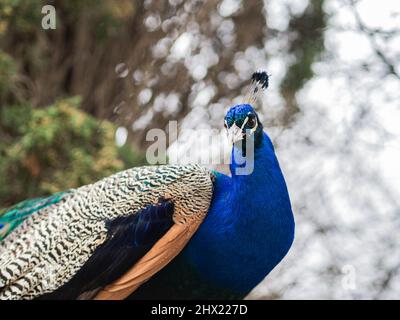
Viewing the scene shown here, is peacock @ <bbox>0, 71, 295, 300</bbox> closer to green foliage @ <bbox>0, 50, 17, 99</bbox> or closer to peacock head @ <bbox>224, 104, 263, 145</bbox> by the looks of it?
peacock head @ <bbox>224, 104, 263, 145</bbox>

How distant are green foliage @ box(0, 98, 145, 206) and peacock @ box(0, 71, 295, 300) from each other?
1.32 metres

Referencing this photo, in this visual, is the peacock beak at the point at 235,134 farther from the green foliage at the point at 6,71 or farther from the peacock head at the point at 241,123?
the green foliage at the point at 6,71

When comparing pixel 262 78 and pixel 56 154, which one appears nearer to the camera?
pixel 262 78

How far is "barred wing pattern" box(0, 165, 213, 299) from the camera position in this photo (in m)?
1.98

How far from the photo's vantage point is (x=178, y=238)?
6.27ft

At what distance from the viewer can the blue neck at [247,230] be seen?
1.91 metres

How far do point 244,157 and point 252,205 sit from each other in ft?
0.54

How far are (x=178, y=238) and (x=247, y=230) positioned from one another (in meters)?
0.23

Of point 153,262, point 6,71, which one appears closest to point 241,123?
point 153,262

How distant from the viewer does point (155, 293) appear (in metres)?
2.03

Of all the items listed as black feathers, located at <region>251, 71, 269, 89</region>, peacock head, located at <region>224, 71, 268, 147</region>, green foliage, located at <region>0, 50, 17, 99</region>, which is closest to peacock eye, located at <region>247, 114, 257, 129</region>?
peacock head, located at <region>224, 71, 268, 147</region>

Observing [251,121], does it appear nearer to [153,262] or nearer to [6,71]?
[153,262]

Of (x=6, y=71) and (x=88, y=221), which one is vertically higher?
(x=6, y=71)

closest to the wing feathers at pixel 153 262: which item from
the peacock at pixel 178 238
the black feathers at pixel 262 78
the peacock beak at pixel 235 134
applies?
the peacock at pixel 178 238
